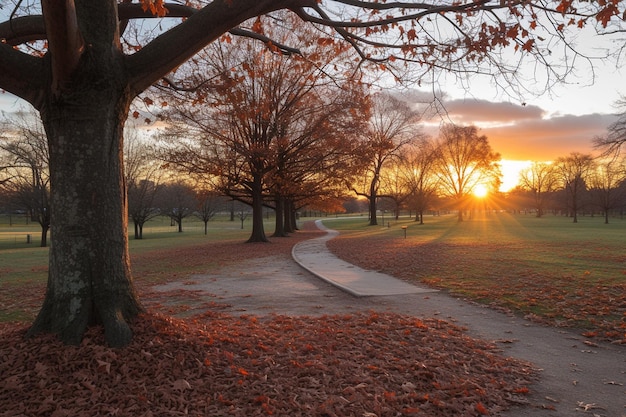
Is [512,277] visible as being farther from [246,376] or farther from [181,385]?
[181,385]

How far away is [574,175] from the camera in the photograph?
6231cm

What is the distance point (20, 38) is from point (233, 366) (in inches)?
214

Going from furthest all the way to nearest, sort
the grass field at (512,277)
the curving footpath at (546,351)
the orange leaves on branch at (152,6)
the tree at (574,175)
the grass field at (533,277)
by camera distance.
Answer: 1. the tree at (574,175)
2. the grass field at (512,277)
3. the grass field at (533,277)
4. the orange leaves on branch at (152,6)
5. the curving footpath at (546,351)

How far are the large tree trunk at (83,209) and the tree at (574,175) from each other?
65.2m

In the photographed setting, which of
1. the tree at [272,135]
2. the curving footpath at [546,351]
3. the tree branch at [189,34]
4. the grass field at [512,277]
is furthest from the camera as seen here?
the tree at [272,135]

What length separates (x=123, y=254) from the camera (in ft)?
14.8

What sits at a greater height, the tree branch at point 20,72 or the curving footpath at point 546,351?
the tree branch at point 20,72

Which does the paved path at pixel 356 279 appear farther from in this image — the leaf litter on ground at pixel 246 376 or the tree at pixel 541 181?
the tree at pixel 541 181

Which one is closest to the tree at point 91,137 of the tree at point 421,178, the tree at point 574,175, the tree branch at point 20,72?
the tree branch at point 20,72

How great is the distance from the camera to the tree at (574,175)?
5918 centimetres

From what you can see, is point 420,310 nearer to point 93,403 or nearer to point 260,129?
point 93,403

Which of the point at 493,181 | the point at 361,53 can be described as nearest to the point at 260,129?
the point at 361,53

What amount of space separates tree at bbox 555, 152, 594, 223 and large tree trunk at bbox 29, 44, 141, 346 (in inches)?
2569

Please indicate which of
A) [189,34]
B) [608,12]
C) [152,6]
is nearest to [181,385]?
[189,34]
